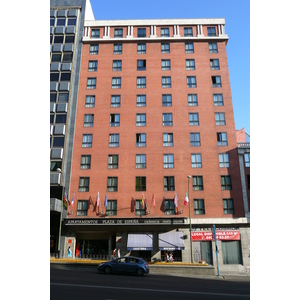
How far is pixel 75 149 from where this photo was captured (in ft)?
123

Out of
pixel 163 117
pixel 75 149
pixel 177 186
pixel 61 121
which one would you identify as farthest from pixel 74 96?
pixel 177 186

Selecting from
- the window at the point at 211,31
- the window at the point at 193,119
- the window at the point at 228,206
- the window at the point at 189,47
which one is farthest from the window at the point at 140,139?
the window at the point at 211,31

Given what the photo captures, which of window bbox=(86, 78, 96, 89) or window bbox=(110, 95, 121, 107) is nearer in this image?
window bbox=(110, 95, 121, 107)

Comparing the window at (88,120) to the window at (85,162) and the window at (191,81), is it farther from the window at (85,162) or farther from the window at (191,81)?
the window at (191,81)

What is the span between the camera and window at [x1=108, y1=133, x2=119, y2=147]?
123 feet

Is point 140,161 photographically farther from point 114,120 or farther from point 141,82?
point 141,82

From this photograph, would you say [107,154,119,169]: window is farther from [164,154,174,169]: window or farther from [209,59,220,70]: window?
[209,59,220,70]: window

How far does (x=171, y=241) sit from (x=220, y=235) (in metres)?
6.16

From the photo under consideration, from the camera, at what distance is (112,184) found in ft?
117

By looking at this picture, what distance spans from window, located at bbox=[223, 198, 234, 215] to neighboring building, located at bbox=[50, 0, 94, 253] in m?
20.2

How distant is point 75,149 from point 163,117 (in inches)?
516

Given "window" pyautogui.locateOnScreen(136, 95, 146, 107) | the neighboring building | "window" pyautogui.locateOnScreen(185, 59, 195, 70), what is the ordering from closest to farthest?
1. the neighboring building
2. "window" pyautogui.locateOnScreen(136, 95, 146, 107)
3. "window" pyautogui.locateOnScreen(185, 59, 195, 70)

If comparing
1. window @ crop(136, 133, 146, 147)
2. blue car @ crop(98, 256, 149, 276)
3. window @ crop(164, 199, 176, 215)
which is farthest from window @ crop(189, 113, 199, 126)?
blue car @ crop(98, 256, 149, 276)

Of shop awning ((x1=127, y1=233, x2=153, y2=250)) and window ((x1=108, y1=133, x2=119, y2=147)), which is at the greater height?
window ((x1=108, y1=133, x2=119, y2=147))
